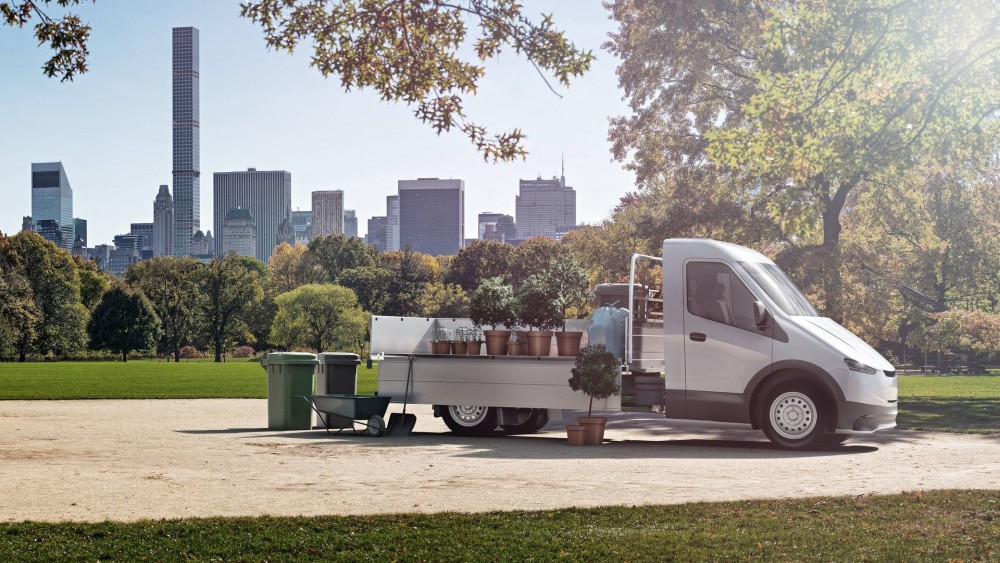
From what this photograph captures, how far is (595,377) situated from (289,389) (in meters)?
5.71

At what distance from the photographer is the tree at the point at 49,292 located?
81938mm

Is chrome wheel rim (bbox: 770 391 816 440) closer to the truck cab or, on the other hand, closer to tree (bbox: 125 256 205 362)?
the truck cab

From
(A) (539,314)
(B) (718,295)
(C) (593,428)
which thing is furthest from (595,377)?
(B) (718,295)

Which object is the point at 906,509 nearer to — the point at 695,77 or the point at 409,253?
the point at 695,77

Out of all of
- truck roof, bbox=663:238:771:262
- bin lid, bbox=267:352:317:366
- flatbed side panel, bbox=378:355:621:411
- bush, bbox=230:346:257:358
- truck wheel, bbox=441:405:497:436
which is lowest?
bush, bbox=230:346:257:358

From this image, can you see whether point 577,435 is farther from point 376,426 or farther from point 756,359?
point 376,426

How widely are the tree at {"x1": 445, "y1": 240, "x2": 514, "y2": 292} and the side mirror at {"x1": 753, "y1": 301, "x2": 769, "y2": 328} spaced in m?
73.6

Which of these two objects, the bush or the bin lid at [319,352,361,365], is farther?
the bush

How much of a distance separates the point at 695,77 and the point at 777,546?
22732mm

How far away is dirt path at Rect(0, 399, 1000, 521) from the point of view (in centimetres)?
992

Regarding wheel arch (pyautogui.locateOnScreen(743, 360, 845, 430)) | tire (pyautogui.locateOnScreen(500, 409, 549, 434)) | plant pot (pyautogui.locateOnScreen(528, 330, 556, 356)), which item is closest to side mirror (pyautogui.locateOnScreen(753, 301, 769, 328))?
wheel arch (pyautogui.locateOnScreen(743, 360, 845, 430))

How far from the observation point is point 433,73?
8398mm

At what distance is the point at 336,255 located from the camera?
4085 inches

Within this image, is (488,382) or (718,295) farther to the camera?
(488,382)
